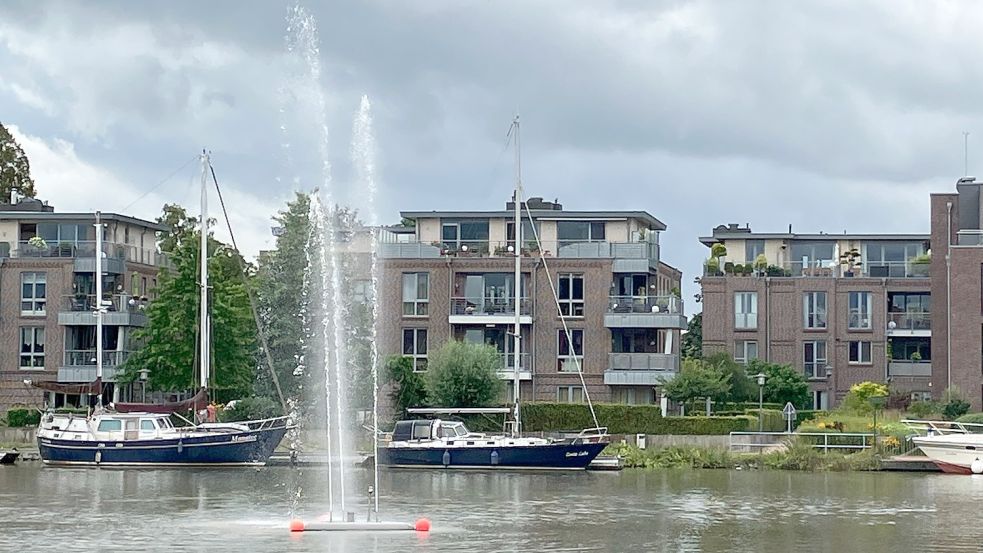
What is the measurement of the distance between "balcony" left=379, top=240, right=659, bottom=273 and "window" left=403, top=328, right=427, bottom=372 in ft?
12.4

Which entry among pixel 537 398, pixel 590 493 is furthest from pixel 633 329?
pixel 590 493

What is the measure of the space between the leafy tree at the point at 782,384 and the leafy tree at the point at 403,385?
1897 centimetres

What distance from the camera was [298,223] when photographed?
8719 centimetres

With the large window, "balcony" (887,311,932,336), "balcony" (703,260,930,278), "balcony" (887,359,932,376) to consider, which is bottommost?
"balcony" (887,359,932,376)

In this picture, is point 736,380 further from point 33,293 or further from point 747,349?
point 33,293

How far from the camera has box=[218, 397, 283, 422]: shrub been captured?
7700cm

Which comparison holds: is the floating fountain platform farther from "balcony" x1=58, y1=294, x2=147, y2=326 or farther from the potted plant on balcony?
the potted plant on balcony

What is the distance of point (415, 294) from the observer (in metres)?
85.1

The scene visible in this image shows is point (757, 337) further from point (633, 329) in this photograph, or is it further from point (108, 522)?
point (108, 522)

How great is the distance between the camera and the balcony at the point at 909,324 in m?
94.4

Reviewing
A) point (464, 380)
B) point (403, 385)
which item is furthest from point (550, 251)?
point (464, 380)

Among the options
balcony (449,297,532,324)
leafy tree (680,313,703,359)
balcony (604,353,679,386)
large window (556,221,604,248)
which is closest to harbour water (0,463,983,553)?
balcony (604,353,679,386)

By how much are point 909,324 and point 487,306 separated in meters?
26.1

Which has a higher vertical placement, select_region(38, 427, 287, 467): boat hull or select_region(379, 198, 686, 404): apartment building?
select_region(379, 198, 686, 404): apartment building
